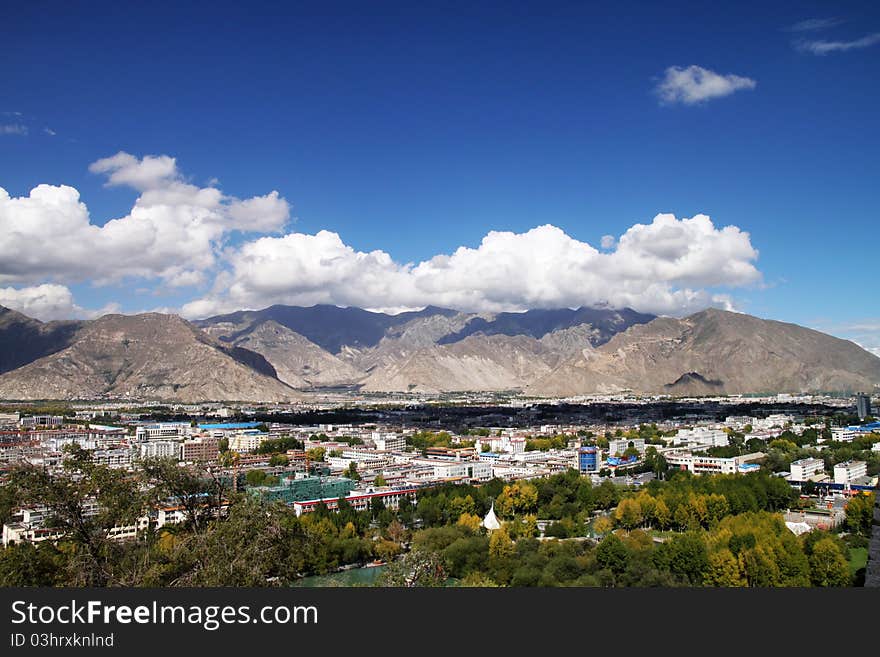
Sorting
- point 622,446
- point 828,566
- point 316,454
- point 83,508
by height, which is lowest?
point 316,454

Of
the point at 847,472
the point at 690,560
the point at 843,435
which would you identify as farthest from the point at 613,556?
the point at 843,435

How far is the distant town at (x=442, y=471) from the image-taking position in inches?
251

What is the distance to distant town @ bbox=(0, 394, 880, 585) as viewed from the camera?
6.37 m

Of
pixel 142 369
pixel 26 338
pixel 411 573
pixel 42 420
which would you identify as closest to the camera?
pixel 411 573

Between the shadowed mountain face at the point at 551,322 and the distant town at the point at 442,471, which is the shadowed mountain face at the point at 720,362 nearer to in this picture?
the distant town at the point at 442,471

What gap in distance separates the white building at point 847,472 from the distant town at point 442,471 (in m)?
0.06

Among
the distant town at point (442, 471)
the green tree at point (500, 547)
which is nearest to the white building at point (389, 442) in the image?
the distant town at point (442, 471)

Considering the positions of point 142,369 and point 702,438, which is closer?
point 702,438

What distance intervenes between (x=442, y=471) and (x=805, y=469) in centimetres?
1084

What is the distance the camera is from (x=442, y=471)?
23.3m

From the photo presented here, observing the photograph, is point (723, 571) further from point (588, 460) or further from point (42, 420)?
point (42, 420)

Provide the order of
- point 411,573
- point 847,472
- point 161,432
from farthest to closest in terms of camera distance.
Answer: point 161,432
point 847,472
point 411,573

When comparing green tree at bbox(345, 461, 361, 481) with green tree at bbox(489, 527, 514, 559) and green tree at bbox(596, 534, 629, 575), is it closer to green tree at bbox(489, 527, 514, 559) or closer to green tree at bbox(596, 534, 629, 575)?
green tree at bbox(489, 527, 514, 559)

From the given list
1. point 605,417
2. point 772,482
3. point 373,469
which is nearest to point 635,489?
point 772,482
